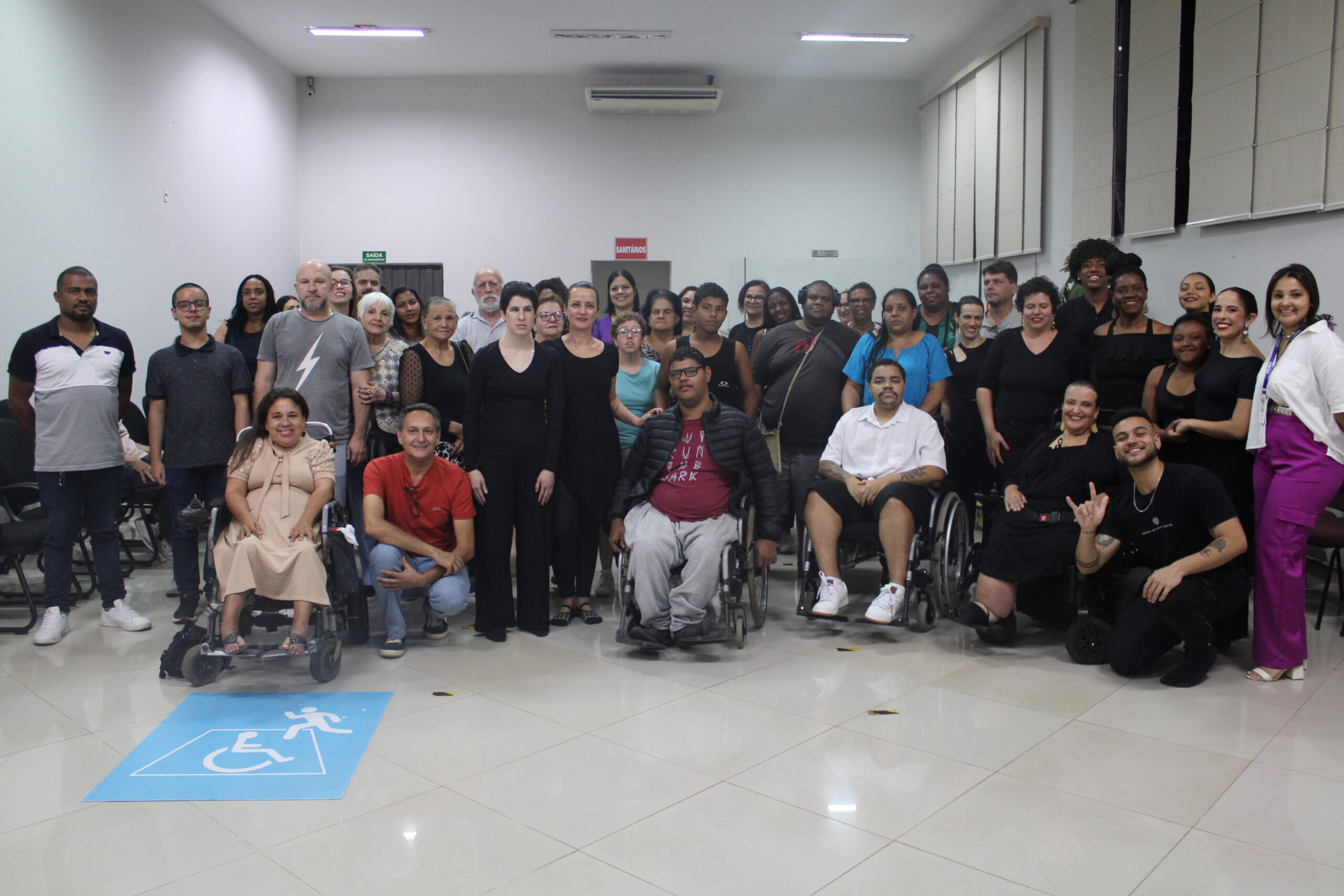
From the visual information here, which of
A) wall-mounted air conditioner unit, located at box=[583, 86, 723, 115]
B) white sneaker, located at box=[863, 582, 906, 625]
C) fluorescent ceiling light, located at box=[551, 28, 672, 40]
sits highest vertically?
fluorescent ceiling light, located at box=[551, 28, 672, 40]

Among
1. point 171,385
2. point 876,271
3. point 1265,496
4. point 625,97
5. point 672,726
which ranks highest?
point 625,97

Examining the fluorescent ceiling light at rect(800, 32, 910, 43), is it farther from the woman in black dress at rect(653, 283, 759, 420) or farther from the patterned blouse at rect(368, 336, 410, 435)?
the patterned blouse at rect(368, 336, 410, 435)

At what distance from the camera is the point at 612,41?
814 centimetres

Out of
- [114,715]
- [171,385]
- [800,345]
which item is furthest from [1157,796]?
[171,385]

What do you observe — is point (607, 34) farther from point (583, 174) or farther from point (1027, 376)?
point (1027, 376)

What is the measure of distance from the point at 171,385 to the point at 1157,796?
4.01 metres

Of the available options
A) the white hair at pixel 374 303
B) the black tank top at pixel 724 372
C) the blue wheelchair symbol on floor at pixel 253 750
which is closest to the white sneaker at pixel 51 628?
the blue wheelchair symbol on floor at pixel 253 750

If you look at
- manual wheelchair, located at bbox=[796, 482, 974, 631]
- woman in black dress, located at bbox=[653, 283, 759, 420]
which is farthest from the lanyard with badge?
woman in black dress, located at bbox=[653, 283, 759, 420]

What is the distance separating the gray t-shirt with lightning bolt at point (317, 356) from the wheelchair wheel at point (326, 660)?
106cm

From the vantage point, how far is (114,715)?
2.98 metres

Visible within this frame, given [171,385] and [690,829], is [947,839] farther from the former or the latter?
[171,385]

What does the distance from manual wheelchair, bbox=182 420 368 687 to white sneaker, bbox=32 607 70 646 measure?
0.92 m

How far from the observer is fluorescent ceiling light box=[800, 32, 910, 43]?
315 inches

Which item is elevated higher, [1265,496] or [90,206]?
[90,206]
